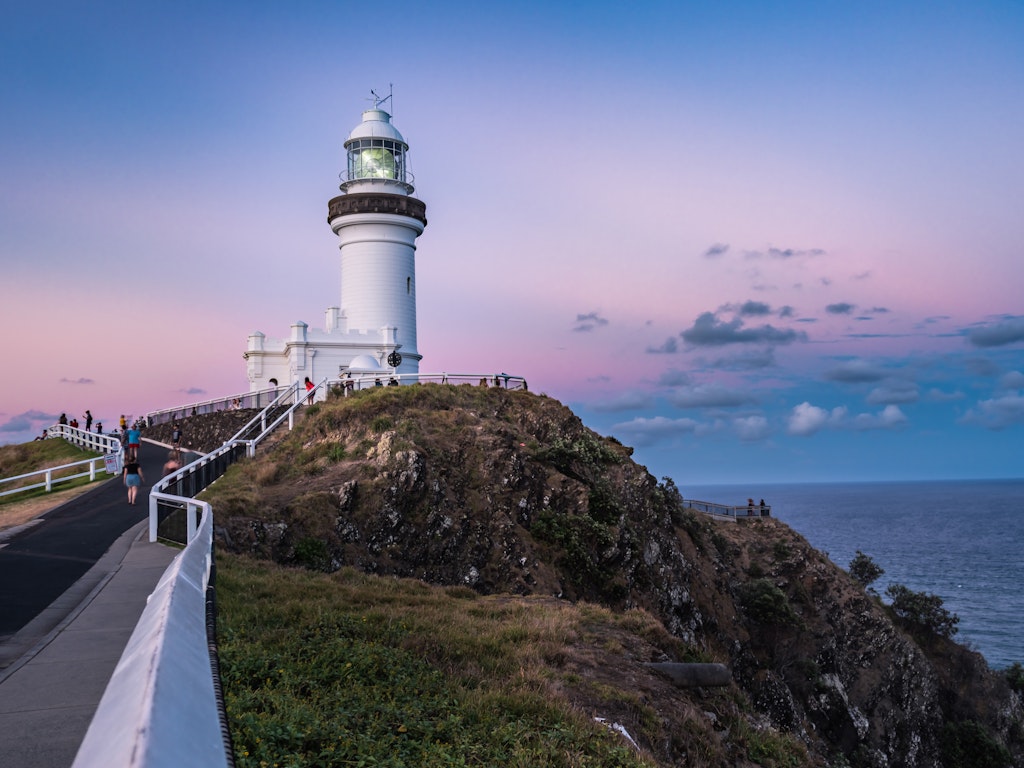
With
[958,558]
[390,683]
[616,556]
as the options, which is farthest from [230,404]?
[958,558]

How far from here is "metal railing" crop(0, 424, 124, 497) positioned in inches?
1064

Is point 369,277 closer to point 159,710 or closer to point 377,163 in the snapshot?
point 377,163

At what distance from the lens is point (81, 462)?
92.7 feet

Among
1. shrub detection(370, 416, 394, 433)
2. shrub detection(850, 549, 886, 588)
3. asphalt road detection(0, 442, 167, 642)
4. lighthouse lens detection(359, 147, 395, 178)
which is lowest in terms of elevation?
shrub detection(850, 549, 886, 588)

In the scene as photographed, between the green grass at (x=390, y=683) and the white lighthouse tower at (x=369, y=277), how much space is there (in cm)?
3190

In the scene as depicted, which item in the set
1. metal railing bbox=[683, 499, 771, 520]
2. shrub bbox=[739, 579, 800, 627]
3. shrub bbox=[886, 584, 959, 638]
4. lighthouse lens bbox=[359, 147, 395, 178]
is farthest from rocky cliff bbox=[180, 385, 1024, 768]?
lighthouse lens bbox=[359, 147, 395, 178]

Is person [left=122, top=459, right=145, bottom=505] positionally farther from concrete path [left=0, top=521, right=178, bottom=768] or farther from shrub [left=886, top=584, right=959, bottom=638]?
shrub [left=886, top=584, right=959, bottom=638]

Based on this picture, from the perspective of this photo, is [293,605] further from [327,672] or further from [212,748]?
[212,748]

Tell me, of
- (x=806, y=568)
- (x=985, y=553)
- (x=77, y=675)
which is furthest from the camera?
(x=985, y=553)

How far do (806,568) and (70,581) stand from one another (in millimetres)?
36863

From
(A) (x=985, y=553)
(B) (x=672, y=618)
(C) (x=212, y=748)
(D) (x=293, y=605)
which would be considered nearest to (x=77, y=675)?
(D) (x=293, y=605)

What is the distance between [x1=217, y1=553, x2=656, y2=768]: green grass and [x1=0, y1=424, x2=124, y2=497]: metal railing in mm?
17926

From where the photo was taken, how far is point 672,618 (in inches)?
977

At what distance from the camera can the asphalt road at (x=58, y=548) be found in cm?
1034
